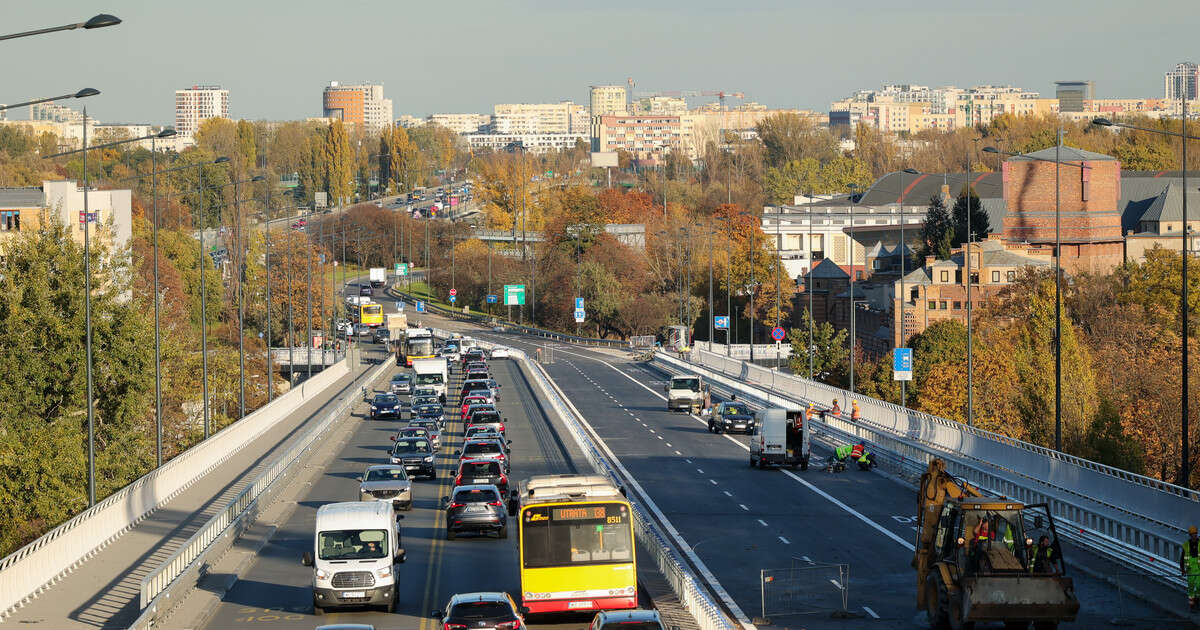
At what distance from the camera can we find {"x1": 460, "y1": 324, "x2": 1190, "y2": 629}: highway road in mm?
24438

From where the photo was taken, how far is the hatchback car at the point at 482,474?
37406 mm

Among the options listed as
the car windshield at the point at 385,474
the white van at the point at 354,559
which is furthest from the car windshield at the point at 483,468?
the white van at the point at 354,559

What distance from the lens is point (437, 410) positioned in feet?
200

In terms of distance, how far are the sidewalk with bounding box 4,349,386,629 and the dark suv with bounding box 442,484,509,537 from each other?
5.60 metres

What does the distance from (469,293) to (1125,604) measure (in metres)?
139

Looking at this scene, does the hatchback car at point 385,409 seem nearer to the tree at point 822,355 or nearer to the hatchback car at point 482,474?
the hatchback car at point 482,474

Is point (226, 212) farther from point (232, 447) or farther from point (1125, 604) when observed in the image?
point (1125, 604)

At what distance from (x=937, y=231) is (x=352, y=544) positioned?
321 feet

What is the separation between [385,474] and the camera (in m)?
37.0

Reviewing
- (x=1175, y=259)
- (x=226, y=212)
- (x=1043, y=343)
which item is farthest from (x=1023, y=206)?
(x=226, y=212)

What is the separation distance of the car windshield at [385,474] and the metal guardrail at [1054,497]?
48.8ft

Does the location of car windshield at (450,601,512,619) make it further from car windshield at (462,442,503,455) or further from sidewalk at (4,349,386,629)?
car windshield at (462,442,503,455)

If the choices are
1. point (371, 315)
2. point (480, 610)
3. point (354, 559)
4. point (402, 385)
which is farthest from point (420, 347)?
point (480, 610)

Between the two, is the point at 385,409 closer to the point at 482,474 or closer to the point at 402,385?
the point at 402,385
